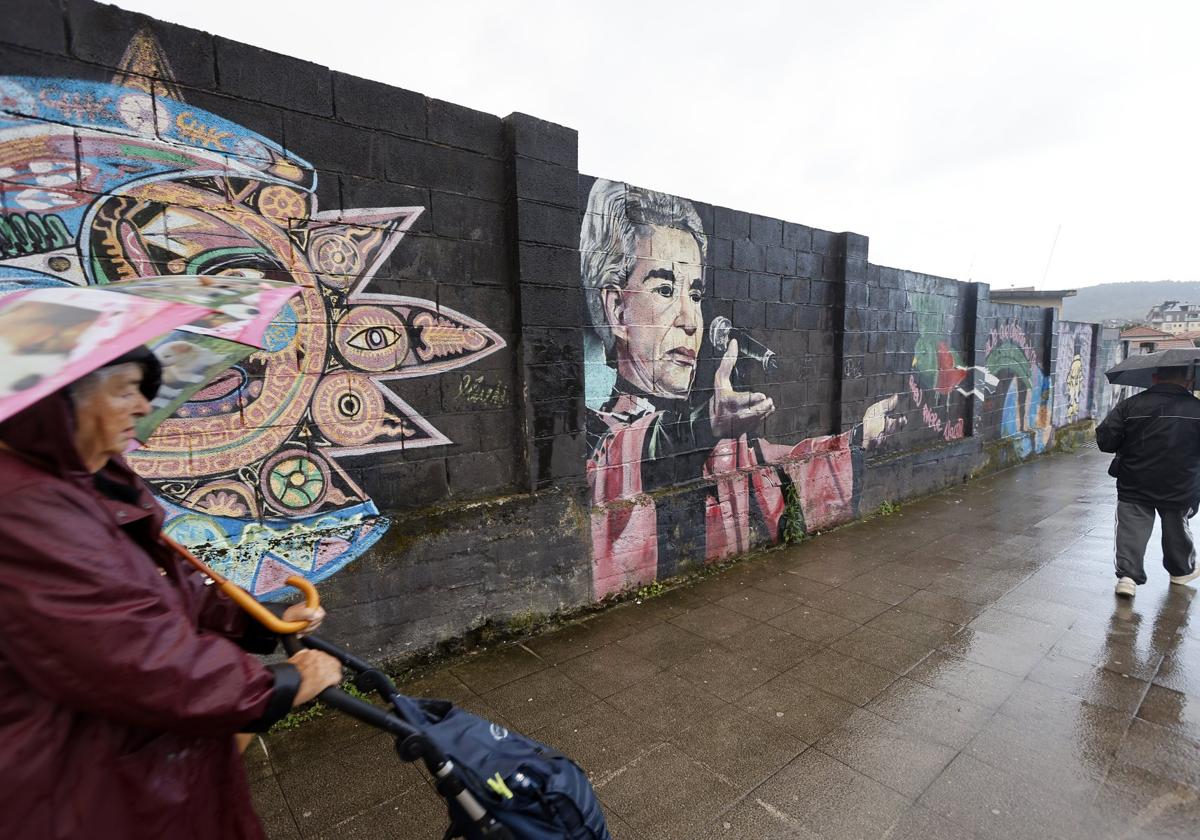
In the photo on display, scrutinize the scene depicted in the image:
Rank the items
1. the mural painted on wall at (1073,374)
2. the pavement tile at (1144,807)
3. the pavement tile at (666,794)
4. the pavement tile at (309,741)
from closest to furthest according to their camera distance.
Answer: the pavement tile at (1144,807) < the pavement tile at (666,794) < the pavement tile at (309,741) < the mural painted on wall at (1073,374)

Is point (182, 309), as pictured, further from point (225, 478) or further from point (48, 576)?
point (225, 478)

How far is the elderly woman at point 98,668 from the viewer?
1.08m

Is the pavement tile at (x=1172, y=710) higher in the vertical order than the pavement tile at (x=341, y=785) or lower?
higher

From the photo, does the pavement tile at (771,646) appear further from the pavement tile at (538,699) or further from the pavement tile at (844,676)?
the pavement tile at (538,699)

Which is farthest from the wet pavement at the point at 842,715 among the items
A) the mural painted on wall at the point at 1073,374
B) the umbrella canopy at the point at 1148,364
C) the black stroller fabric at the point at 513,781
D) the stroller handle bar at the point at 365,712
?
the mural painted on wall at the point at 1073,374

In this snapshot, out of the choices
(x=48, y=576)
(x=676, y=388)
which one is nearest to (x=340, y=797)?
(x=48, y=576)

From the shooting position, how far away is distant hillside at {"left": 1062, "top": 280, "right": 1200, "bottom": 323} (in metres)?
96.8

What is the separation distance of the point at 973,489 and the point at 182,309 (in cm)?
958

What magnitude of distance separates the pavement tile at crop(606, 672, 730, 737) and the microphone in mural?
2943 millimetres

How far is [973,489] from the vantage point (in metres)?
8.39

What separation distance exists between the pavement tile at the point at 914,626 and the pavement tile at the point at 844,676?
1.88 feet

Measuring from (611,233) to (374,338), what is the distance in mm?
2015

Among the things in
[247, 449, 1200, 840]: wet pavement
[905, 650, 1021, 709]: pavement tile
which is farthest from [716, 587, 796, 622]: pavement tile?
[905, 650, 1021, 709]: pavement tile

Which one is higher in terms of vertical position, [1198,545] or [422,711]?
[422,711]
